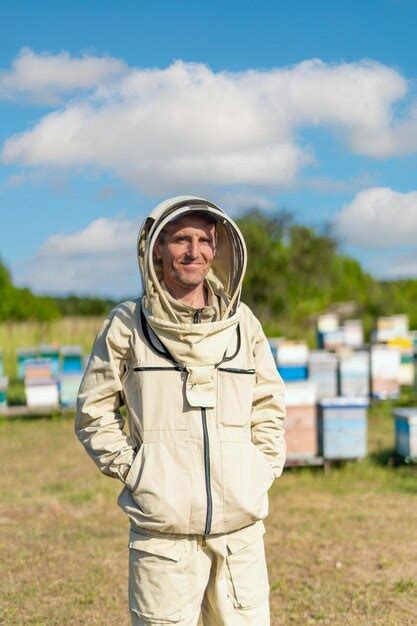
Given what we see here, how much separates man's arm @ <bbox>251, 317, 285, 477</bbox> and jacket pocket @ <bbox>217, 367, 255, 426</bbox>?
0.25 feet

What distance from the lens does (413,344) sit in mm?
15273

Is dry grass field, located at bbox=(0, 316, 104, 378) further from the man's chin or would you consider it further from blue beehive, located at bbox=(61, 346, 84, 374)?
the man's chin

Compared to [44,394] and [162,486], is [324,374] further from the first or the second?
[162,486]

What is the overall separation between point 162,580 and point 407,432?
5596mm

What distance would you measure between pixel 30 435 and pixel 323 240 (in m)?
22.8

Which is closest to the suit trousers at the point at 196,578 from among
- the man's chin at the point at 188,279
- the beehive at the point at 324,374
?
the man's chin at the point at 188,279

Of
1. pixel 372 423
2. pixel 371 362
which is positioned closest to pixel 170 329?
pixel 372 423

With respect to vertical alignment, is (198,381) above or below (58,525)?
above

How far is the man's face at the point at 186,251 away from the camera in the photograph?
2.38 metres

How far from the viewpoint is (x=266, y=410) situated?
8.19 ft

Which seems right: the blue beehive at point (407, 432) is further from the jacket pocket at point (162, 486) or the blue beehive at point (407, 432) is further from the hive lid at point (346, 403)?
the jacket pocket at point (162, 486)

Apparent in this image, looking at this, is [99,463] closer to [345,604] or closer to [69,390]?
[345,604]

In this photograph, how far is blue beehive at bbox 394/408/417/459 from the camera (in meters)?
7.35

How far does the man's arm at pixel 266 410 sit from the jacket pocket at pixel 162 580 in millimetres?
403
